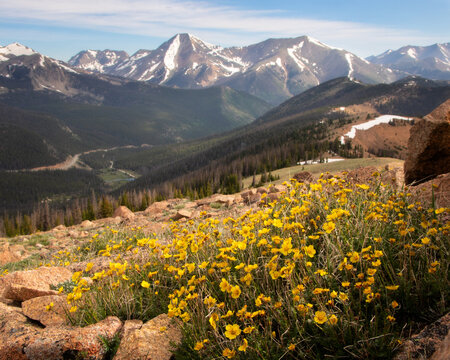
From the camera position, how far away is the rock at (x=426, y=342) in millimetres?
2752

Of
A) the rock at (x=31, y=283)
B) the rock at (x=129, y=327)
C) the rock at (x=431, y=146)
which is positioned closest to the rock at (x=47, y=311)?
the rock at (x=31, y=283)

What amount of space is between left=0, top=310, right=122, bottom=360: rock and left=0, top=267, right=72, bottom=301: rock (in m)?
1.41

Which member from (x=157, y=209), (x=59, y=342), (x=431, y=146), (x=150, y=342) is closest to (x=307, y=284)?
(x=150, y=342)

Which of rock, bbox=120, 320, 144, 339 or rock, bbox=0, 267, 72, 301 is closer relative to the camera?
rock, bbox=120, 320, 144, 339

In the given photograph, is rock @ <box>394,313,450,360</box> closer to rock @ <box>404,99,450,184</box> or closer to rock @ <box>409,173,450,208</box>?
rock @ <box>409,173,450,208</box>

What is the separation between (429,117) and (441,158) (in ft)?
3.70

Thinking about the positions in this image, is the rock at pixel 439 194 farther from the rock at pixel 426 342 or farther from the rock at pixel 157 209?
the rock at pixel 157 209

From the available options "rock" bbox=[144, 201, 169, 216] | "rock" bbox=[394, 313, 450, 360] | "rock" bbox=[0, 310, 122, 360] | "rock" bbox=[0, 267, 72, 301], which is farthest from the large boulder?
"rock" bbox=[144, 201, 169, 216]

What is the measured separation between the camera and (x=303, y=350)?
3.34 meters

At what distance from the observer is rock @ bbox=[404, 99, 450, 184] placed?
776 centimetres

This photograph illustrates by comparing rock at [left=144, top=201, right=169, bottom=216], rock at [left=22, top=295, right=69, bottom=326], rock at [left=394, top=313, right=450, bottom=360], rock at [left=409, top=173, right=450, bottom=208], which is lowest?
rock at [left=144, top=201, right=169, bottom=216]

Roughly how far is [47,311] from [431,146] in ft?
30.6

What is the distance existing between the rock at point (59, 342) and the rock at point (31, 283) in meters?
1.41

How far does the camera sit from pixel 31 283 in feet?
20.3
